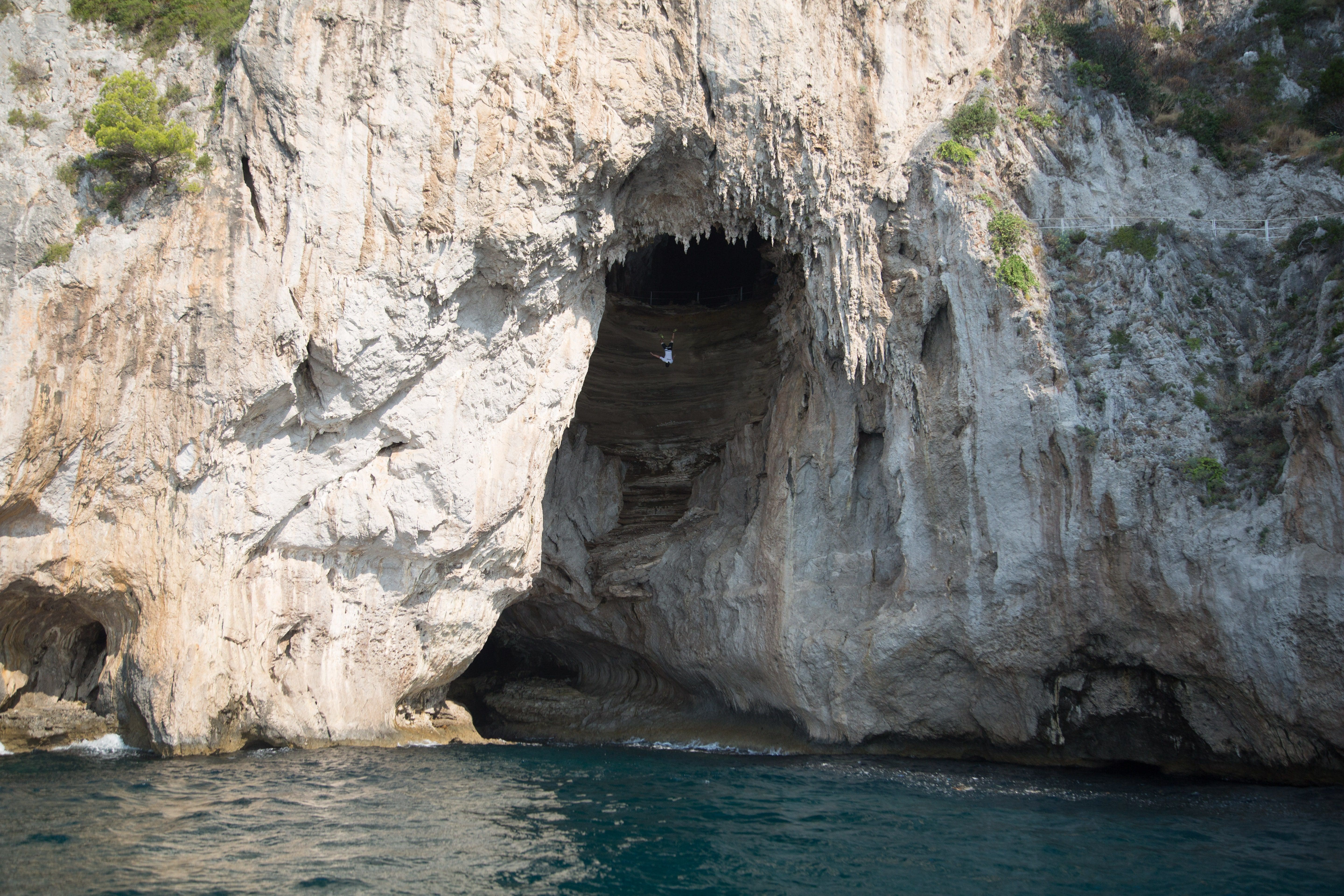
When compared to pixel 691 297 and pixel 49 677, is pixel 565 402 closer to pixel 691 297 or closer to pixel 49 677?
pixel 691 297

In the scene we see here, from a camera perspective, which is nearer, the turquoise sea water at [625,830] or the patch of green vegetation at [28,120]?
the turquoise sea water at [625,830]

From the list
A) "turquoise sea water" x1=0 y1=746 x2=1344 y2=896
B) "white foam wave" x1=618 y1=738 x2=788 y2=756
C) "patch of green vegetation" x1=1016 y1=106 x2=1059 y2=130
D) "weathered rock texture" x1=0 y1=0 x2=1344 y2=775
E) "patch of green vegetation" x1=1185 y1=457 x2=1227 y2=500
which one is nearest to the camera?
"turquoise sea water" x1=0 y1=746 x2=1344 y2=896

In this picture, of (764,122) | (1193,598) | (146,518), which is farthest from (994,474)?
(146,518)

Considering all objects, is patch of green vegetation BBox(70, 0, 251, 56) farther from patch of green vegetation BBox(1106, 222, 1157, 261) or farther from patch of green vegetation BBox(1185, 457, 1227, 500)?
patch of green vegetation BBox(1185, 457, 1227, 500)

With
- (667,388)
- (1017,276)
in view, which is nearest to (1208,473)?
(1017,276)

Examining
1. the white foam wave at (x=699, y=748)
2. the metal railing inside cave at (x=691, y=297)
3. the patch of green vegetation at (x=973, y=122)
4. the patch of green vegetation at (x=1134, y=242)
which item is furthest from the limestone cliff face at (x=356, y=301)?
the metal railing inside cave at (x=691, y=297)

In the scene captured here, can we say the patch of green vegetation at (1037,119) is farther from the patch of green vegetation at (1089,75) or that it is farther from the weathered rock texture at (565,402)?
the patch of green vegetation at (1089,75)

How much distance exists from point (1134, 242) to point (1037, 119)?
12.2 ft

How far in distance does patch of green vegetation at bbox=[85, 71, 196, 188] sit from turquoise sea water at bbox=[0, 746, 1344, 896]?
9.88m

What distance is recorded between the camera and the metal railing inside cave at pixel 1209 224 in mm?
17812

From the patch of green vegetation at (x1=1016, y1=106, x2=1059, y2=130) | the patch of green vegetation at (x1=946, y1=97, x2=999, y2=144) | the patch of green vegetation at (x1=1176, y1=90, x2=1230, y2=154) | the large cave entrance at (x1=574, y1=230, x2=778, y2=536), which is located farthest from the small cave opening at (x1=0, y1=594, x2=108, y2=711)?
the patch of green vegetation at (x1=1176, y1=90, x2=1230, y2=154)

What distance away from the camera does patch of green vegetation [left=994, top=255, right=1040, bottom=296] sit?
57.4 feet

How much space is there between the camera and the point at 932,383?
18.3 m

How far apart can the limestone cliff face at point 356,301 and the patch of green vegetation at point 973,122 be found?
68 cm
